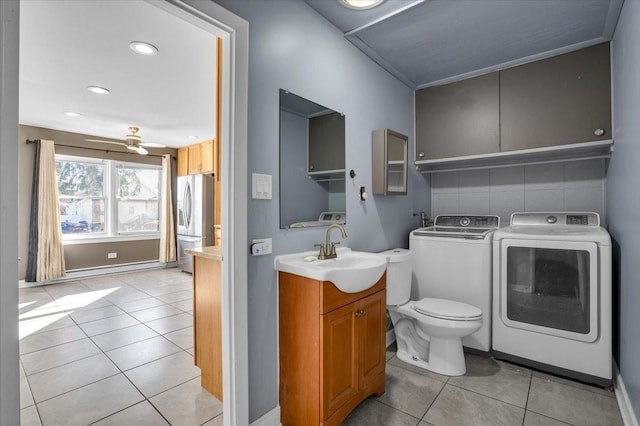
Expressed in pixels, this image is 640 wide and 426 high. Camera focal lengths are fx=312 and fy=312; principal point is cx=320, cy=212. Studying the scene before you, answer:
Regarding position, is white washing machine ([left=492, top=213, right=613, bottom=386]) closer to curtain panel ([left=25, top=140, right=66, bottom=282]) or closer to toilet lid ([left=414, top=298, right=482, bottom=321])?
toilet lid ([left=414, top=298, right=482, bottom=321])

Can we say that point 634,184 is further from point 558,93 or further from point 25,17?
point 25,17

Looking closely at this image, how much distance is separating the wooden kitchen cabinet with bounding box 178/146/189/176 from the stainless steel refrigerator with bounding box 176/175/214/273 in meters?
0.34

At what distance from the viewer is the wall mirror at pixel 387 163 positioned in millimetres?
2527

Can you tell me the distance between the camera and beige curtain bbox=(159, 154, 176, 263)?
6.08m

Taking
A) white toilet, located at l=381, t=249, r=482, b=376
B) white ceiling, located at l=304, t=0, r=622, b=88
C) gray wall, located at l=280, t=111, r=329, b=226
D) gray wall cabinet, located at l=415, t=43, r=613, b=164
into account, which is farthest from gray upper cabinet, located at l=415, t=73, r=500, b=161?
gray wall, located at l=280, t=111, r=329, b=226

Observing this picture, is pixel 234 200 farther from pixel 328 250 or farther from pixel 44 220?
pixel 44 220

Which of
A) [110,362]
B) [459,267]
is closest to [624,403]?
[459,267]

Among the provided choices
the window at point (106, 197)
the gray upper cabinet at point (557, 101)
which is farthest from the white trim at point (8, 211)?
the window at point (106, 197)

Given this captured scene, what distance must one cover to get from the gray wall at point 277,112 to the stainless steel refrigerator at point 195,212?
382 cm

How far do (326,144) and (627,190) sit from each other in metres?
1.80

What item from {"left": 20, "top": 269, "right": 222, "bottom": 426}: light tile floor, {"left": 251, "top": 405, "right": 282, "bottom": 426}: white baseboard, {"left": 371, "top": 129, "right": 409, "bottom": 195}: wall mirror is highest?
{"left": 371, "top": 129, "right": 409, "bottom": 195}: wall mirror

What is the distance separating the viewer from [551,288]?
2.25m

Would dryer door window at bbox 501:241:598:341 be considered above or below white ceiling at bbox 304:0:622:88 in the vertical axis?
below

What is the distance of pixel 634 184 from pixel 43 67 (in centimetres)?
451
